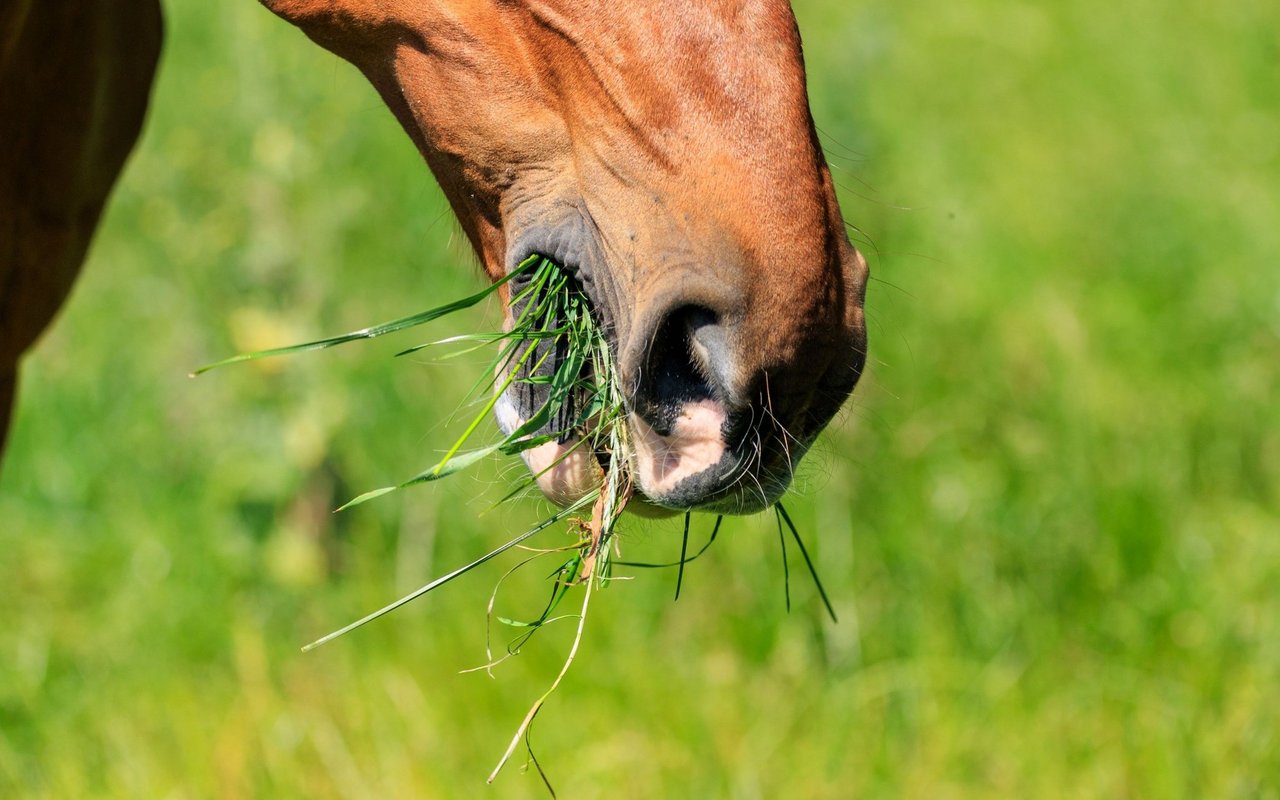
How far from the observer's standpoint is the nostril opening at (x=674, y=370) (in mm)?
1483

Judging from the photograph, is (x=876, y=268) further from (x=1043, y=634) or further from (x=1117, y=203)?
(x=1117, y=203)

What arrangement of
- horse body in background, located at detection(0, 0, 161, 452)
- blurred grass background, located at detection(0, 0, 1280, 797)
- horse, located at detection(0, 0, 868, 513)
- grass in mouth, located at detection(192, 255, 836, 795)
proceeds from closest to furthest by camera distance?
1. horse, located at detection(0, 0, 868, 513)
2. grass in mouth, located at detection(192, 255, 836, 795)
3. horse body in background, located at detection(0, 0, 161, 452)
4. blurred grass background, located at detection(0, 0, 1280, 797)

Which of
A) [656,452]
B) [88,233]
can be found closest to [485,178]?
[656,452]

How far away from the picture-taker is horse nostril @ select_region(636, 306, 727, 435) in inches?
58.0

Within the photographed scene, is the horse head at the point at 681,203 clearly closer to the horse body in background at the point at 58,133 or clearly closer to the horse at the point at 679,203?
the horse at the point at 679,203

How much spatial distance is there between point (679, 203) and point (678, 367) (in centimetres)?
18

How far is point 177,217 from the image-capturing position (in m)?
3.96

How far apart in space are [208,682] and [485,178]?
6.44 ft

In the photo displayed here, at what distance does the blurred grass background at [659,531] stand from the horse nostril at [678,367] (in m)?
0.39

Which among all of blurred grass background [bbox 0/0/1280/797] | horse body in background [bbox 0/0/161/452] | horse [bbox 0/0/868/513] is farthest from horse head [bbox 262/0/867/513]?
horse body in background [bbox 0/0/161/452]

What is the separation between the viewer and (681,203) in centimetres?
148

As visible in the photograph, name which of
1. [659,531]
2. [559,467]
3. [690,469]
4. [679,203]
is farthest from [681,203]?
[659,531]

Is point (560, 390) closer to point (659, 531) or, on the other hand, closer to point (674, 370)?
point (674, 370)

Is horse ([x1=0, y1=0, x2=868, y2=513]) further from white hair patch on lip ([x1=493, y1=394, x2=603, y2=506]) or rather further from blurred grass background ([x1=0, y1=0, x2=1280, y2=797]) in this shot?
blurred grass background ([x1=0, y1=0, x2=1280, y2=797])
